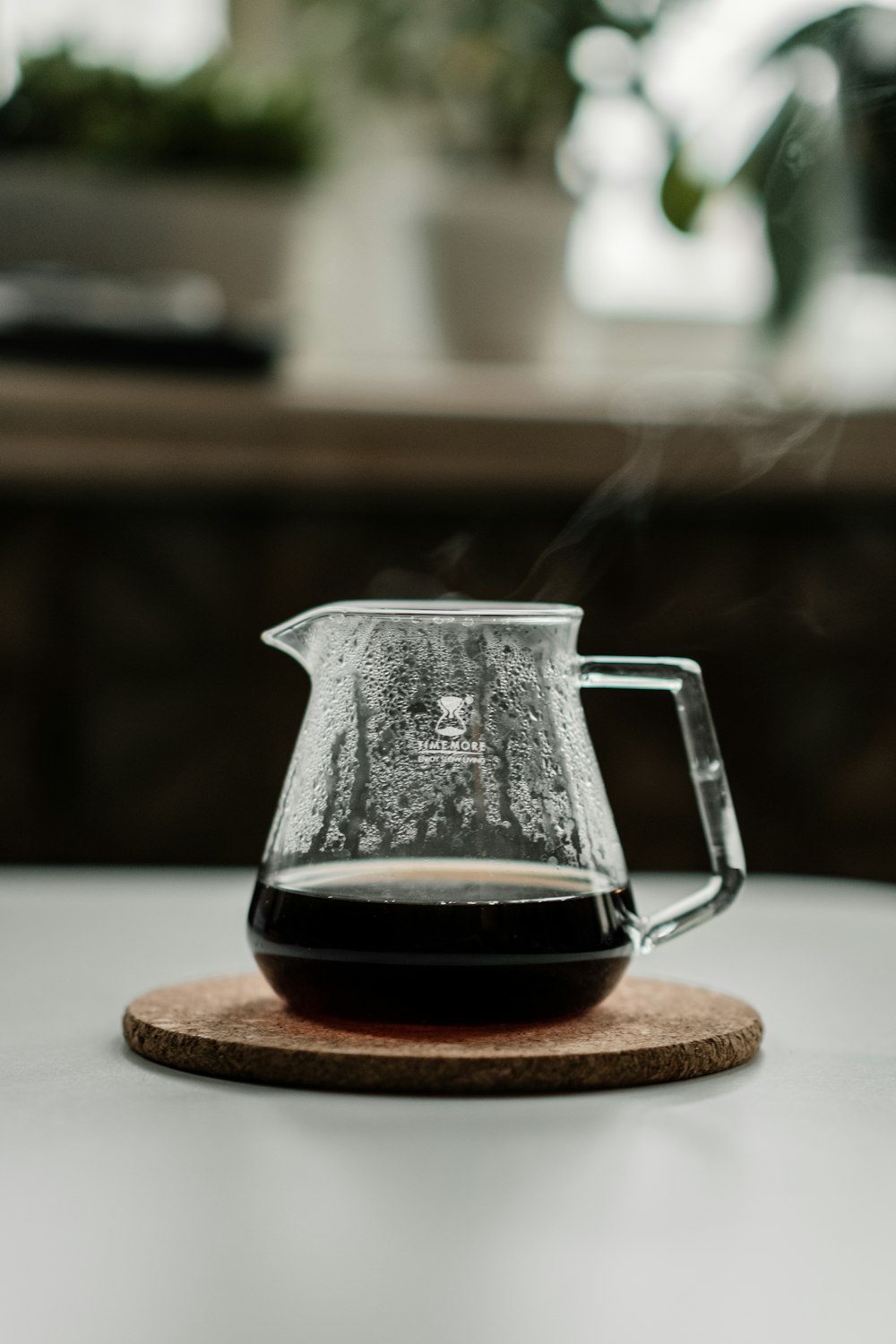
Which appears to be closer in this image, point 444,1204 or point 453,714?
point 444,1204

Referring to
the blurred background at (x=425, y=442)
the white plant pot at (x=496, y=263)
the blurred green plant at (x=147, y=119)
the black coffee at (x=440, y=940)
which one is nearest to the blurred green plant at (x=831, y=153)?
the blurred background at (x=425, y=442)

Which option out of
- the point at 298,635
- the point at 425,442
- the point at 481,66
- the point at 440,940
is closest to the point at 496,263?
the point at 481,66

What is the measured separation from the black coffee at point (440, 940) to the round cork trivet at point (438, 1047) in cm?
1

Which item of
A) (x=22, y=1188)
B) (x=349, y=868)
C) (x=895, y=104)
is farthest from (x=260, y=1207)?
(x=895, y=104)

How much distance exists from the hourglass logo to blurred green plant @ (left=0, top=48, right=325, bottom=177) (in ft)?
5.64

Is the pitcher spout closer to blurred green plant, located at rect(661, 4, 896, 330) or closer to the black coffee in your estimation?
the black coffee

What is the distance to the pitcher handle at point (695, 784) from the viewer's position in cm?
69

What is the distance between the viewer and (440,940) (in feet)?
2.01

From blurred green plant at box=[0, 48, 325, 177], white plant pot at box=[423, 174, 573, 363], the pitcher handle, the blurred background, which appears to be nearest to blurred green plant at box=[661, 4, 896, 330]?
the blurred background

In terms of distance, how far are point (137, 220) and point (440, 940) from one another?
181 cm

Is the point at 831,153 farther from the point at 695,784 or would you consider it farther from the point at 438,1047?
the point at 438,1047

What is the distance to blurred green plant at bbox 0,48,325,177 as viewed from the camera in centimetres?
219

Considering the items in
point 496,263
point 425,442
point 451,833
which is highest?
point 496,263

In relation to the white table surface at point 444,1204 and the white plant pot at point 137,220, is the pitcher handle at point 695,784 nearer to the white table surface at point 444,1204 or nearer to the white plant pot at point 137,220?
the white table surface at point 444,1204
